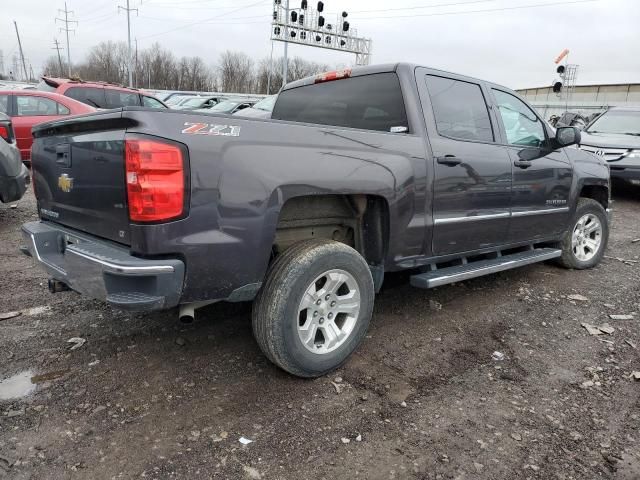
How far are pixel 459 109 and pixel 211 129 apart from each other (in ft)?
7.44

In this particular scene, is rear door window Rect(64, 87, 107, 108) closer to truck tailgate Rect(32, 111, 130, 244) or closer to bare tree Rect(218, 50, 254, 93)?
truck tailgate Rect(32, 111, 130, 244)

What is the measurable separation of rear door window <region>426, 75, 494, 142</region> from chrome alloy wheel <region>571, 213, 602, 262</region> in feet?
6.77

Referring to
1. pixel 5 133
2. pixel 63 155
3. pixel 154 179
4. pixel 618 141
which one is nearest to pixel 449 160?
pixel 154 179

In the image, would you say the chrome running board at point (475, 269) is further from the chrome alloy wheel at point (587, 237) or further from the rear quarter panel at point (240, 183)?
the rear quarter panel at point (240, 183)

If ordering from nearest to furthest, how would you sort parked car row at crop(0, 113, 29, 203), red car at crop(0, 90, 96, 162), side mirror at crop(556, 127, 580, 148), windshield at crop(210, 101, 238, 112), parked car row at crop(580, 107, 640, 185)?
1. side mirror at crop(556, 127, 580, 148)
2. parked car row at crop(0, 113, 29, 203)
3. red car at crop(0, 90, 96, 162)
4. parked car row at crop(580, 107, 640, 185)
5. windshield at crop(210, 101, 238, 112)

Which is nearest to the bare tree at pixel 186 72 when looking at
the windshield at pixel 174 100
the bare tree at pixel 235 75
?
the bare tree at pixel 235 75

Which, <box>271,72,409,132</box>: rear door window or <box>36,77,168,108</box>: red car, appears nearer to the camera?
<box>271,72,409,132</box>: rear door window

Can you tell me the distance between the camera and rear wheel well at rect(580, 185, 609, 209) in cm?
546

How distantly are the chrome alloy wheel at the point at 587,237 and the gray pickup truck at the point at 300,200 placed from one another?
1.18 meters

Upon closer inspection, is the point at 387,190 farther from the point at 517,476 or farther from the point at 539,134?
the point at 539,134

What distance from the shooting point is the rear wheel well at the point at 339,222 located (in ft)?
9.70

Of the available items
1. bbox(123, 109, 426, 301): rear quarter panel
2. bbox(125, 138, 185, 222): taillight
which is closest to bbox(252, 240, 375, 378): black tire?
bbox(123, 109, 426, 301): rear quarter panel

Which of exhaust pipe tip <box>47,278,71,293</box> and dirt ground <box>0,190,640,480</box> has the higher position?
exhaust pipe tip <box>47,278,71,293</box>

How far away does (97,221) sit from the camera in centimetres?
262
